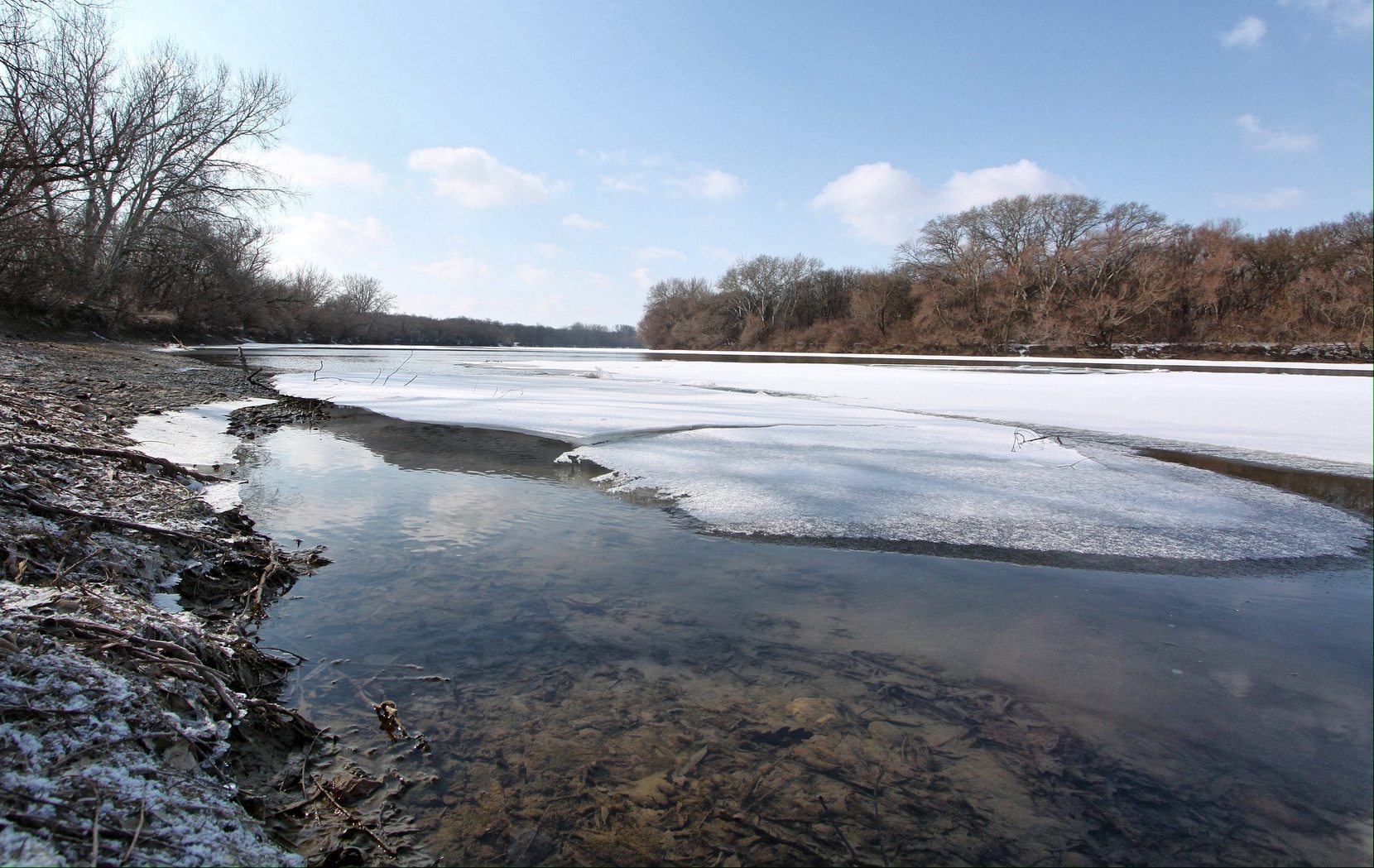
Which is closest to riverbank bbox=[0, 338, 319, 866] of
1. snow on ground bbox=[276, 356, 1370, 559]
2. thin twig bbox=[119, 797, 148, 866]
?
thin twig bbox=[119, 797, 148, 866]

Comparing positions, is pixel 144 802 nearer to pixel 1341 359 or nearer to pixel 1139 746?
pixel 1139 746

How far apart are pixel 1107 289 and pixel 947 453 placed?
43.8 m

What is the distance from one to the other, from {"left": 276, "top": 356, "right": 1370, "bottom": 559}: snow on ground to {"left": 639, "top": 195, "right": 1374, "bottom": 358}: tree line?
26520 millimetres

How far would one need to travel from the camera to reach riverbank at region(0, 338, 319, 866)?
4.21 feet

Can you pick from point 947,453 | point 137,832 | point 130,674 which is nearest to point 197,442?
point 130,674

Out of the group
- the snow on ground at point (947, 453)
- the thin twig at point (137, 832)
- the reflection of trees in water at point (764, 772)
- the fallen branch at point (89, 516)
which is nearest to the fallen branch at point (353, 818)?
the reflection of trees in water at point (764, 772)

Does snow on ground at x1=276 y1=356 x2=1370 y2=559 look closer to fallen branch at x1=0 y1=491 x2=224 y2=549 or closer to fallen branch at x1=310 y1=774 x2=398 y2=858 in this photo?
fallen branch at x1=310 y1=774 x2=398 y2=858

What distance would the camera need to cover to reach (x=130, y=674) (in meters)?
1.78

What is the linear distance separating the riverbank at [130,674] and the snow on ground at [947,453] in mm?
2939

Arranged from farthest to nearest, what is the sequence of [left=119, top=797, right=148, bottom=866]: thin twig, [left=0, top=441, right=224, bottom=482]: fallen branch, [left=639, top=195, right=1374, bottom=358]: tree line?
[left=639, top=195, right=1374, bottom=358]: tree line → [left=0, top=441, right=224, bottom=482]: fallen branch → [left=119, top=797, right=148, bottom=866]: thin twig

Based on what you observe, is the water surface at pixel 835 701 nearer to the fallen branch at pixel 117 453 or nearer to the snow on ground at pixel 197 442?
the snow on ground at pixel 197 442

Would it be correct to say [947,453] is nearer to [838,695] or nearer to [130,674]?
[838,695]

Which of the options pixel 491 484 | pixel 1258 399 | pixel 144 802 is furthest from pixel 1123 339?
pixel 144 802

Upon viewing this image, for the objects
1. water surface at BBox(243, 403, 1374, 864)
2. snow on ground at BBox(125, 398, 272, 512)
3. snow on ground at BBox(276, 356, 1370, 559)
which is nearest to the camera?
water surface at BBox(243, 403, 1374, 864)
